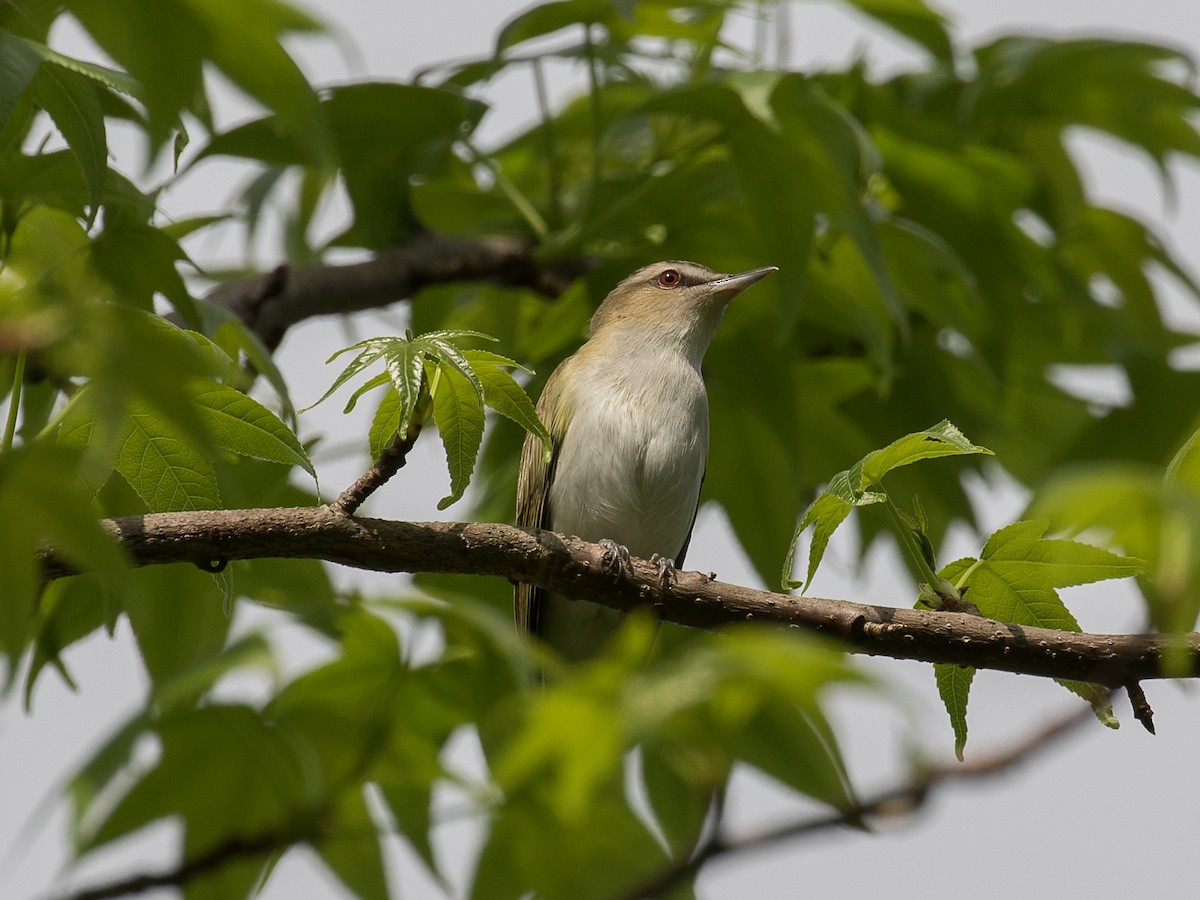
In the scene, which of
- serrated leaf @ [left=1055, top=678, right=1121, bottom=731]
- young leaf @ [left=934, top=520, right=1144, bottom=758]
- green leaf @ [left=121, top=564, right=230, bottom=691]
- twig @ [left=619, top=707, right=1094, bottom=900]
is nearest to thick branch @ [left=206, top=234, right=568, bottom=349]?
green leaf @ [left=121, top=564, right=230, bottom=691]

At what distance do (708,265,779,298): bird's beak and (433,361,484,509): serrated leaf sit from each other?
300 cm

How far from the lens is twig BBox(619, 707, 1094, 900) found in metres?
1.51

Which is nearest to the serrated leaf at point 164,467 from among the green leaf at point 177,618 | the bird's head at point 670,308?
the green leaf at point 177,618

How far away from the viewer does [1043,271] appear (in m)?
5.64

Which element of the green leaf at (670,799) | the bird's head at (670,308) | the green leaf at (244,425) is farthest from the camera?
the bird's head at (670,308)

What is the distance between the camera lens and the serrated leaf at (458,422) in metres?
2.84

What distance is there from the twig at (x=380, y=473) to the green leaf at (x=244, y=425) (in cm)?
12

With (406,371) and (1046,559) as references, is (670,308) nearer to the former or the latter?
(1046,559)

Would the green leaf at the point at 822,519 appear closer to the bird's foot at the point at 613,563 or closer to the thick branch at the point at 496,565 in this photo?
the thick branch at the point at 496,565

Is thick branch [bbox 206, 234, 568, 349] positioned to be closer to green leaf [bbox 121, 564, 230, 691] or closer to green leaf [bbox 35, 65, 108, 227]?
green leaf [bbox 121, 564, 230, 691]

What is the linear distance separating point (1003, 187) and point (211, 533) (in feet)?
12.9

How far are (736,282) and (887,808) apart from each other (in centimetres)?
484

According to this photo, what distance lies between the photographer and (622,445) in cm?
623

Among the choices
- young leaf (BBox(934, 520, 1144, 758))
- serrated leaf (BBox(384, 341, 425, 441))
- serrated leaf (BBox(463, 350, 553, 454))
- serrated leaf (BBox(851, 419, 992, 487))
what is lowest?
young leaf (BBox(934, 520, 1144, 758))
